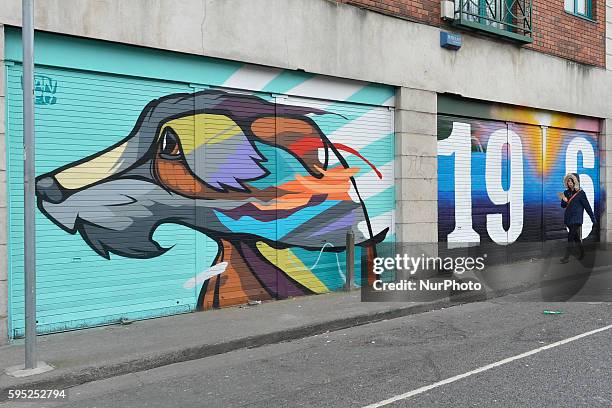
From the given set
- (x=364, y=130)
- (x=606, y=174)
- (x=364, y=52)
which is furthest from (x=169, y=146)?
(x=606, y=174)

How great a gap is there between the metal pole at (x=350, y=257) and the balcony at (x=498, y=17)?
475 centimetres

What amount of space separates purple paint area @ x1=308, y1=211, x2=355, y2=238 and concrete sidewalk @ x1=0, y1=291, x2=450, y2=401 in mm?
1142

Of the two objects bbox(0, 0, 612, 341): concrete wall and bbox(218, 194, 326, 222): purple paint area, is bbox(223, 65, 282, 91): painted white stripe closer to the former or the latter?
bbox(0, 0, 612, 341): concrete wall

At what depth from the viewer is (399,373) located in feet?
19.4

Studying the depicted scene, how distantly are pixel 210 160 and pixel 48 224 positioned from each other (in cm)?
237

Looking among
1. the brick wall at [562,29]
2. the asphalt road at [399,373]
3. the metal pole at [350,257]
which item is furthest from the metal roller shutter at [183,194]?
the brick wall at [562,29]

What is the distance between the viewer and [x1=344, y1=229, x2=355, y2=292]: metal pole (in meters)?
9.76

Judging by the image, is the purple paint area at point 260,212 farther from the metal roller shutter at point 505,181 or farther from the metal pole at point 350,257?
the metal roller shutter at point 505,181

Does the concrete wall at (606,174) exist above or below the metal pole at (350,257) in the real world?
above

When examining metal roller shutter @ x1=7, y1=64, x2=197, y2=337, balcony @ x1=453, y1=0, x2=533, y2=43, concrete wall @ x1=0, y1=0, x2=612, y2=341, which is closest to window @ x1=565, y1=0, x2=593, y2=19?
concrete wall @ x1=0, y1=0, x2=612, y2=341

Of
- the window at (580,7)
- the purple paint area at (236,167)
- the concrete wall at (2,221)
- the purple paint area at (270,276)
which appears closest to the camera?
the concrete wall at (2,221)

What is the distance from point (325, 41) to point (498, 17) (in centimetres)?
520

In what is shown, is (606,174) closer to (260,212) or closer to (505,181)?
(505,181)

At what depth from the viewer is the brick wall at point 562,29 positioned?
11.2 meters
